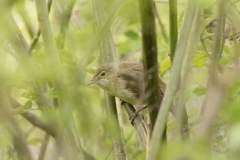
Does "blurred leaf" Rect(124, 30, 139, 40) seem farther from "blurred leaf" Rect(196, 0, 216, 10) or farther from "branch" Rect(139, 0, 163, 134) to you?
"branch" Rect(139, 0, 163, 134)

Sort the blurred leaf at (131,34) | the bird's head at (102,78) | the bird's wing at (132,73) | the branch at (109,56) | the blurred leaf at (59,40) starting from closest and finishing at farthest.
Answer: the branch at (109,56) → the blurred leaf at (59,40) → the bird's head at (102,78) → the bird's wing at (132,73) → the blurred leaf at (131,34)

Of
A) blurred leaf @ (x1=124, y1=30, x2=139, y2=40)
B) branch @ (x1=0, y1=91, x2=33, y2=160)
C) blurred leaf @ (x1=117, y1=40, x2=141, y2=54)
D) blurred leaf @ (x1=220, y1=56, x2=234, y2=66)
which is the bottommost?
blurred leaf @ (x1=117, y1=40, x2=141, y2=54)

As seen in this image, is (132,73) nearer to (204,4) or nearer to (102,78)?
(102,78)

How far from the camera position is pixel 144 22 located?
1324 mm

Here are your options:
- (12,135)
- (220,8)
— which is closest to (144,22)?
(220,8)

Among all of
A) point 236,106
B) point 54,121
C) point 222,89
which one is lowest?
point 54,121

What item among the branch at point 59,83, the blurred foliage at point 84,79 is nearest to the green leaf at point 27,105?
the blurred foliage at point 84,79

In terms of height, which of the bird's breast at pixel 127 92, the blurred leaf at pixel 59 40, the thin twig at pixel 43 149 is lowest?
the bird's breast at pixel 127 92

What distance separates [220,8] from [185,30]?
21cm

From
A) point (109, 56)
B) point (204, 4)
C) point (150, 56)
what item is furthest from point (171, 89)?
Result: point (109, 56)

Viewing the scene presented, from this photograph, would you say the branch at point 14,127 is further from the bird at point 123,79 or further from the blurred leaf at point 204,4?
the bird at point 123,79

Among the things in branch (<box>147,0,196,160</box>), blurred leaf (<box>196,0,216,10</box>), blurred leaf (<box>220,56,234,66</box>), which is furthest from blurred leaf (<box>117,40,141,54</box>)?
branch (<box>147,0,196,160</box>)

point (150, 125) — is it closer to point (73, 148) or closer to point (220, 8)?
point (73, 148)

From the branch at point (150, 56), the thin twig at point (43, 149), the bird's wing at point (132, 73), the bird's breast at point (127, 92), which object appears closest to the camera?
the branch at point (150, 56)
